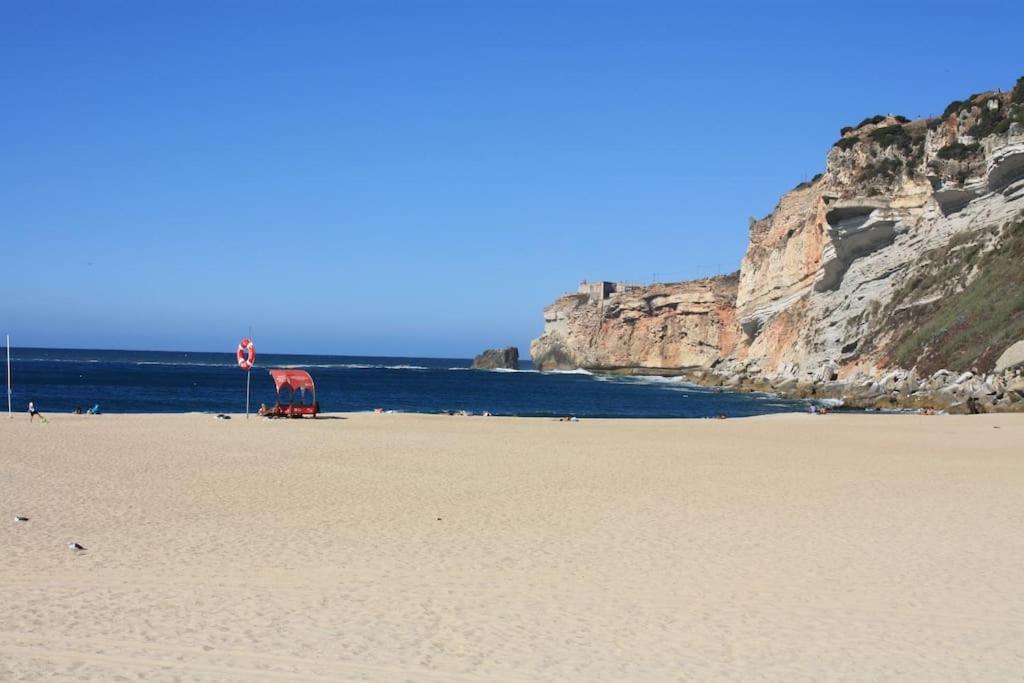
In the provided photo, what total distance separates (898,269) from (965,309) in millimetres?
10729

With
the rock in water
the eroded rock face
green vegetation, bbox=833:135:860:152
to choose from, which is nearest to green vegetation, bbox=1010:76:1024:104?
green vegetation, bbox=833:135:860:152

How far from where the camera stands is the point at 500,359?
134m

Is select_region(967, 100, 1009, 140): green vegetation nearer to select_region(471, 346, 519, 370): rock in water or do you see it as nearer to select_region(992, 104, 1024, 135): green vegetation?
select_region(992, 104, 1024, 135): green vegetation

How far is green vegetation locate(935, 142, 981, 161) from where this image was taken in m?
48.5

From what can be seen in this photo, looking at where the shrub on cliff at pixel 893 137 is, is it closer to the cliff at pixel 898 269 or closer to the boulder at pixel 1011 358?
the cliff at pixel 898 269

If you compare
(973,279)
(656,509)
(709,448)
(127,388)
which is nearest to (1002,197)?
(973,279)

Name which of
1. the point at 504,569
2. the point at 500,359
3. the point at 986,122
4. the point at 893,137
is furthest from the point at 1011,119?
the point at 500,359

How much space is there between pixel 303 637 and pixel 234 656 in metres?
0.62

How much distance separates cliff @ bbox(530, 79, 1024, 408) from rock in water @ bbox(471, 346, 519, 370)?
185 feet

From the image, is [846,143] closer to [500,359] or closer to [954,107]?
[954,107]

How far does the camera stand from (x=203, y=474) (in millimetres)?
15969

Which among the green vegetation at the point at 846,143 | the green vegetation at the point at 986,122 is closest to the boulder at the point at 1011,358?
the green vegetation at the point at 986,122

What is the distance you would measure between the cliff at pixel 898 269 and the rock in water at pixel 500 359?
185 feet

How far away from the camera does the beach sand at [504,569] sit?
6539 millimetres
